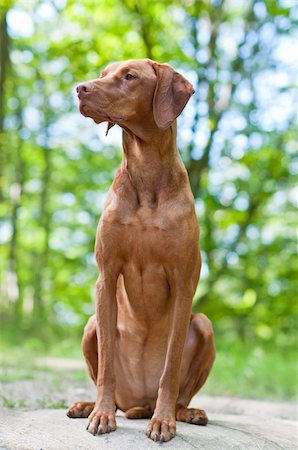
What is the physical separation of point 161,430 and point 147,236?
108 centimetres

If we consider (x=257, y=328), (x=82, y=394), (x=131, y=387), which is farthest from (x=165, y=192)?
(x=257, y=328)

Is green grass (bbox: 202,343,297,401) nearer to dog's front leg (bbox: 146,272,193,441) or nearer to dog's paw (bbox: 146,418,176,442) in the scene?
dog's front leg (bbox: 146,272,193,441)

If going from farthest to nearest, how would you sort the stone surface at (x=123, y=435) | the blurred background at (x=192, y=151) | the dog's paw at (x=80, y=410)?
the blurred background at (x=192, y=151), the dog's paw at (x=80, y=410), the stone surface at (x=123, y=435)

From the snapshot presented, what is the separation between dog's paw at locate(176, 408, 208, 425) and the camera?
14.6 ft

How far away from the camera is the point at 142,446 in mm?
3713

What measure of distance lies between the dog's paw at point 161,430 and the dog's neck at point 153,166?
1234 millimetres

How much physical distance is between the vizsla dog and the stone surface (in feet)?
0.33

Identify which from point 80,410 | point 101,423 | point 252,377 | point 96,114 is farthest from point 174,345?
point 252,377

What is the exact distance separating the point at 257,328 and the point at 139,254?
15562 mm

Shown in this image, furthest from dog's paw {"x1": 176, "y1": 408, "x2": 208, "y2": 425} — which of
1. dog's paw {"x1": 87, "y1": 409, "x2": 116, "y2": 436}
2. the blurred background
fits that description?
the blurred background

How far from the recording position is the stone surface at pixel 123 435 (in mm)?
3668

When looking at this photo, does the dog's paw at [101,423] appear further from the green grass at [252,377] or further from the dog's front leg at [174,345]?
the green grass at [252,377]

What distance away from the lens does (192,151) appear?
46.4 feet

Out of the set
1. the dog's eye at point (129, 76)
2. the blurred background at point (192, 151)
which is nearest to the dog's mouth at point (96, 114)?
the dog's eye at point (129, 76)
